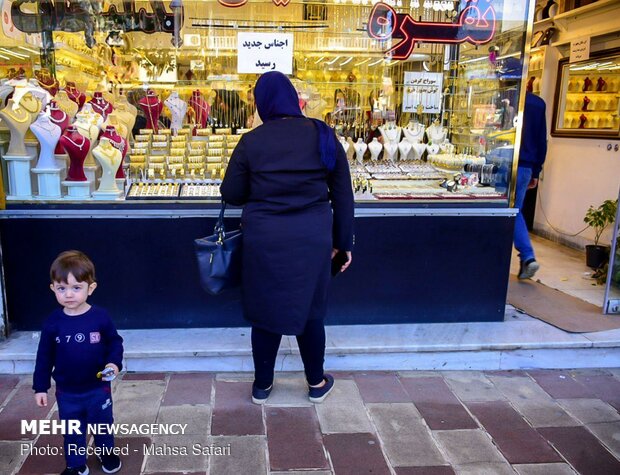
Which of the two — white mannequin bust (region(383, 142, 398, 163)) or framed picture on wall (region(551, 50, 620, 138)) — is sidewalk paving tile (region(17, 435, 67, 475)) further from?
framed picture on wall (region(551, 50, 620, 138))

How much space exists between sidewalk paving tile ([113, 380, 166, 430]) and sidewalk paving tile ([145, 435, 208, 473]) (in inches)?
7.9

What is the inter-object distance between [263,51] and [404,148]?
1.21 metres

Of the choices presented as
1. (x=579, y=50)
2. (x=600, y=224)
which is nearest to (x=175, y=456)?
(x=600, y=224)

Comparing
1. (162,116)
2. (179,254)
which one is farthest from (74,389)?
(162,116)

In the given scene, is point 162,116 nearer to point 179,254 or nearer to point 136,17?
point 136,17

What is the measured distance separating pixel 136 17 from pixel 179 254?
1.69 m

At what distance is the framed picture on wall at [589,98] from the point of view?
5453 mm

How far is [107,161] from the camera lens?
10.6 feet

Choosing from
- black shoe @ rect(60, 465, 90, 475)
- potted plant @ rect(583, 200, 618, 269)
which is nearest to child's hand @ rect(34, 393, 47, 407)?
black shoe @ rect(60, 465, 90, 475)

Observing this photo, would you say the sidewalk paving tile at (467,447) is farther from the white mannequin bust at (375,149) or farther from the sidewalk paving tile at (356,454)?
the white mannequin bust at (375,149)

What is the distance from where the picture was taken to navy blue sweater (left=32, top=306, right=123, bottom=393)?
6.66 feet

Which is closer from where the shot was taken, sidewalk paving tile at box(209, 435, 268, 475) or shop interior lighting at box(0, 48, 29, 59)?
sidewalk paving tile at box(209, 435, 268, 475)

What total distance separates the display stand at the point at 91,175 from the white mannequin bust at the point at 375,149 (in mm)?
1879

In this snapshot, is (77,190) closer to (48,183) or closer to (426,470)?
(48,183)
